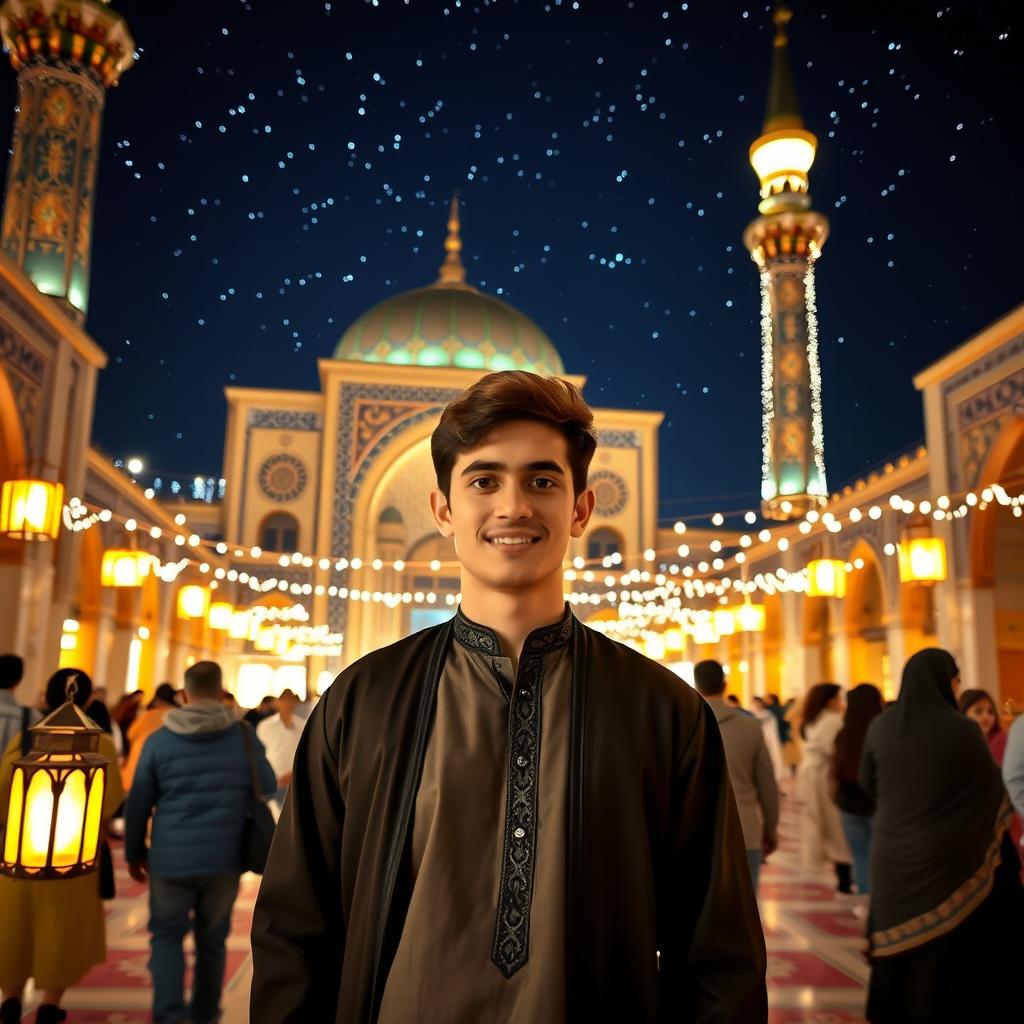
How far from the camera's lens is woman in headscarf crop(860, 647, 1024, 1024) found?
322cm

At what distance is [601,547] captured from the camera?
2181 centimetres

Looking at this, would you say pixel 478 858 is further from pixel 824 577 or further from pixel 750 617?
pixel 750 617

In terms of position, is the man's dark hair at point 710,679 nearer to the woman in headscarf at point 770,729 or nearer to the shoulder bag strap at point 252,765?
the shoulder bag strap at point 252,765

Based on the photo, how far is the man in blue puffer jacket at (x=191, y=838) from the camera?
3416mm

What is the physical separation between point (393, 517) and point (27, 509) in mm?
13647

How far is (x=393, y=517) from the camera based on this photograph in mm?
21641

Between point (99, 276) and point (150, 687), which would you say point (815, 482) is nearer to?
point (150, 687)

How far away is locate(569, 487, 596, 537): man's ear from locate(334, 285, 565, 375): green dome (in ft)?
68.1

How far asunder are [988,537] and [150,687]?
43.1 ft

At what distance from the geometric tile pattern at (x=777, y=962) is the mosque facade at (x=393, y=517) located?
3.88 metres

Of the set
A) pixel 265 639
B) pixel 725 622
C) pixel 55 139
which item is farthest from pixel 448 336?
pixel 55 139

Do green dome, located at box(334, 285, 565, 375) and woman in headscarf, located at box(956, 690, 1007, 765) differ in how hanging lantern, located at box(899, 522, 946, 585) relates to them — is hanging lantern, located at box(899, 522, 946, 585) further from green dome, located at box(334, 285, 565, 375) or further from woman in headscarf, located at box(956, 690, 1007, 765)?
green dome, located at box(334, 285, 565, 375)

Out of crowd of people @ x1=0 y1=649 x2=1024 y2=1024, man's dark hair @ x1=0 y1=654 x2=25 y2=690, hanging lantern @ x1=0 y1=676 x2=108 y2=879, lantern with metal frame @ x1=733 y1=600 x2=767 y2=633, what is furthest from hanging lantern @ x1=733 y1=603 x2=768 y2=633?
hanging lantern @ x1=0 y1=676 x2=108 y2=879

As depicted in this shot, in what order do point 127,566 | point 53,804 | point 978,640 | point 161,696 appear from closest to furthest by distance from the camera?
point 53,804
point 161,696
point 978,640
point 127,566
